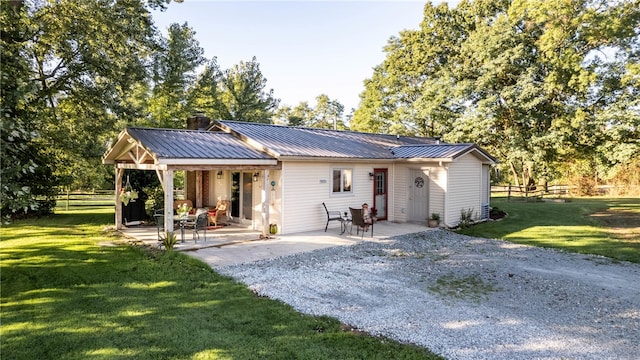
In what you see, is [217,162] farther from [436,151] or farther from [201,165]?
[436,151]

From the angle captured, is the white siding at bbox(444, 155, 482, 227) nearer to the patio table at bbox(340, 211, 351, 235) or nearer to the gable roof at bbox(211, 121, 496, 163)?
the gable roof at bbox(211, 121, 496, 163)

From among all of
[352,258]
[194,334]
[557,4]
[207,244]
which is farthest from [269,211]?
[557,4]

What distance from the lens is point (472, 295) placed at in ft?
21.2

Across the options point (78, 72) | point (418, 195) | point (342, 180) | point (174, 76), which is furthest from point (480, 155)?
point (174, 76)

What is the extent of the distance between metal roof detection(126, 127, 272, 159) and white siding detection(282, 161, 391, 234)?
1.21 metres

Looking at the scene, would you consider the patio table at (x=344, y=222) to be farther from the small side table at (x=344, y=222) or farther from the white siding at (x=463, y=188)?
the white siding at (x=463, y=188)

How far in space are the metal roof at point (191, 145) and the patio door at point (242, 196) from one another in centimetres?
145

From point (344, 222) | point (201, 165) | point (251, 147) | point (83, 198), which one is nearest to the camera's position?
point (201, 165)

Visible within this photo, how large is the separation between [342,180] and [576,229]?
8.68 metres

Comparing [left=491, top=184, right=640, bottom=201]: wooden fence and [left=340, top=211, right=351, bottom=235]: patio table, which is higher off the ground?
[left=491, top=184, right=640, bottom=201]: wooden fence

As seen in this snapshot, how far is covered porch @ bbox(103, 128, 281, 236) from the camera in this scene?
29.8ft

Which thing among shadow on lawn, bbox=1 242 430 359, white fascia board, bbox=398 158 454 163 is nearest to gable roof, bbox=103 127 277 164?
shadow on lawn, bbox=1 242 430 359

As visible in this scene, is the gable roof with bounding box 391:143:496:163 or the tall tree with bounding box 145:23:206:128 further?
the tall tree with bounding box 145:23:206:128

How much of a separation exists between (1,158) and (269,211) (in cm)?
770
